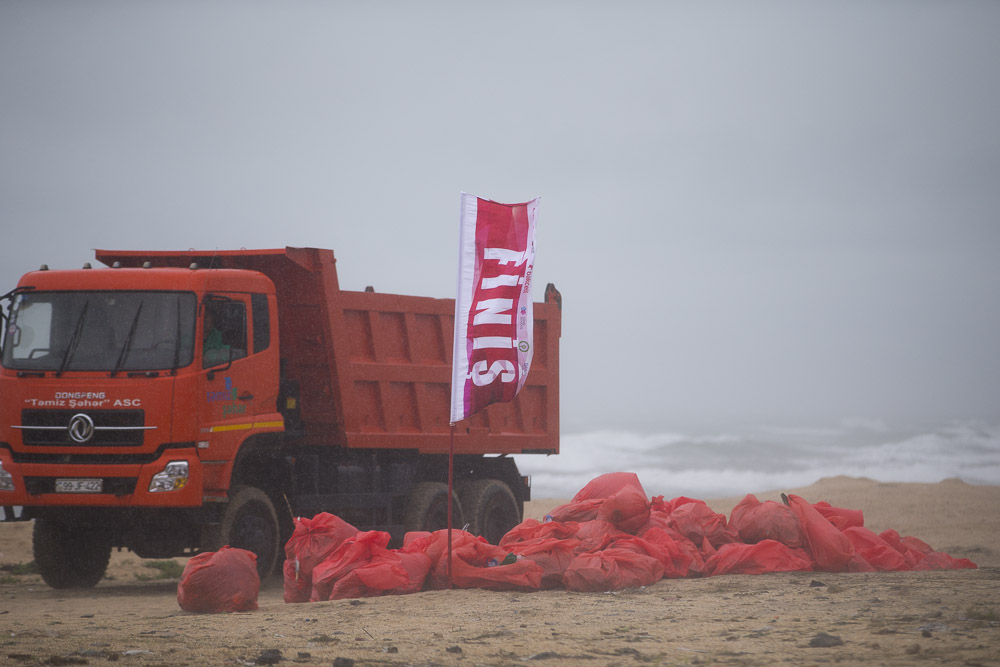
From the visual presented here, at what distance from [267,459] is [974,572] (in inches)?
274

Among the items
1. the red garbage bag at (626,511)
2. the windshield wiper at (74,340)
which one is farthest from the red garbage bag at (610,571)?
the windshield wiper at (74,340)

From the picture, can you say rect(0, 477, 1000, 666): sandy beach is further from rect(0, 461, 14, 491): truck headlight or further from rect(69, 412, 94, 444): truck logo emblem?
rect(69, 412, 94, 444): truck logo emblem

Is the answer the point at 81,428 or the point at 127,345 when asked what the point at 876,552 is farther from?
the point at 81,428

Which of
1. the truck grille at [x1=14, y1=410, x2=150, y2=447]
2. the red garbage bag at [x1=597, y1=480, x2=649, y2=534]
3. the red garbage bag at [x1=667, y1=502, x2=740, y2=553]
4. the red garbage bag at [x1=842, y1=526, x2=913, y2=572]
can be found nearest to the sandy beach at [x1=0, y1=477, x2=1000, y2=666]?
the red garbage bag at [x1=842, y1=526, x2=913, y2=572]

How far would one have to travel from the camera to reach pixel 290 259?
39.5ft

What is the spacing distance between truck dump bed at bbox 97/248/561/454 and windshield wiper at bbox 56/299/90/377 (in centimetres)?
96

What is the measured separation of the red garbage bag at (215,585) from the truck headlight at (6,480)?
2507 mm

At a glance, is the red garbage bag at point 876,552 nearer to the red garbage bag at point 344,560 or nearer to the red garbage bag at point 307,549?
the red garbage bag at point 344,560

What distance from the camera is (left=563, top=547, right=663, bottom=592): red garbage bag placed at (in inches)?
383

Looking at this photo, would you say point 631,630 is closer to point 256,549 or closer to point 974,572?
point 974,572

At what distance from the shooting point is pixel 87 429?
10734 millimetres

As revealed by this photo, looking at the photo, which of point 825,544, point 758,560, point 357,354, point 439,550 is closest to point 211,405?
point 357,354

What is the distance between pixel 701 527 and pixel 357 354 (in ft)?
13.9

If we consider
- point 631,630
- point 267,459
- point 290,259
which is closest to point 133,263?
point 290,259
